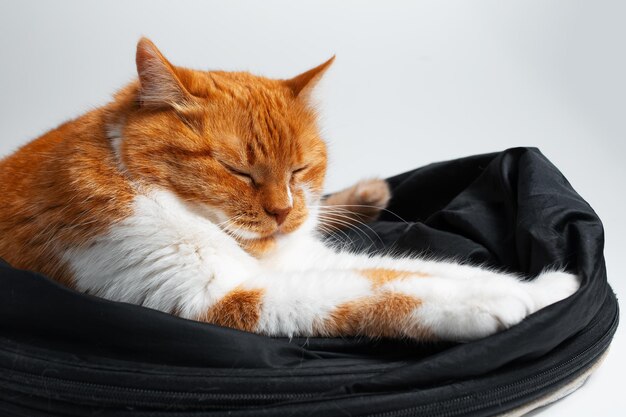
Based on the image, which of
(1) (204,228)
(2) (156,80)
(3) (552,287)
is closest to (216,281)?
(1) (204,228)

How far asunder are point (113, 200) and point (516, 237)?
3.47ft

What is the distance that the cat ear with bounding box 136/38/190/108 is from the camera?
4.68 ft

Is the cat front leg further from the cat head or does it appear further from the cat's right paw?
the cat head

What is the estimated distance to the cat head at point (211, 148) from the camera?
149cm

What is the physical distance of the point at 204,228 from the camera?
4.93 feet

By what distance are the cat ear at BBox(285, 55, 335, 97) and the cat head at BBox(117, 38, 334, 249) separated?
0.49 ft

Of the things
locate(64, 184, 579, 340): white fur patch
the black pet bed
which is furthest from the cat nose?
the black pet bed

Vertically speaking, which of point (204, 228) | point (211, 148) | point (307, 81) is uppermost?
point (307, 81)

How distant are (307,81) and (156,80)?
0.42 meters

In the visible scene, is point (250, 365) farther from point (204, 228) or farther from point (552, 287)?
point (552, 287)

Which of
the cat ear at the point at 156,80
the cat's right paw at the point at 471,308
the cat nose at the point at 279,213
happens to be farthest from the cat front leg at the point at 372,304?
the cat ear at the point at 156,80

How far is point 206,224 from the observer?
4.97ft

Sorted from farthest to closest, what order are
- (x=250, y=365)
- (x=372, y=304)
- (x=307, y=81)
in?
(x=307, y=81)
(x=372, y=304)
(x=250, y=365)

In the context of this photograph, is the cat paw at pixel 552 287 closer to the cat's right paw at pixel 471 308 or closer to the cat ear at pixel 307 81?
the cat's right paw at pixel 471 308
